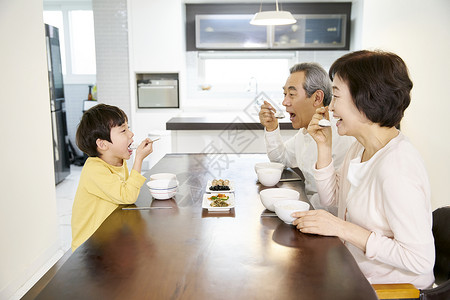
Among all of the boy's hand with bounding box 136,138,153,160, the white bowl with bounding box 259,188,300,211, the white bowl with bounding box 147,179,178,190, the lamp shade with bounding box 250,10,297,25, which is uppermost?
the lamp shade with bounding box 250,10,297,25

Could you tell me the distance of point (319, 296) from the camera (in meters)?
1.00

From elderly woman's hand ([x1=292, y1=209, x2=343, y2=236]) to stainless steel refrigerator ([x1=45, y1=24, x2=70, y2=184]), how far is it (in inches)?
165

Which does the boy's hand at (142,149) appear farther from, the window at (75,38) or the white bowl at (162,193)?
the window at (75,38)

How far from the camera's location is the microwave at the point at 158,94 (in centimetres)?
545

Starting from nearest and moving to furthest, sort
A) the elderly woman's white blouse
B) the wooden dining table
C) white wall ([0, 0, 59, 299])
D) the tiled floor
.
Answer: the wooden dining table, the elderly woman's white blouse, white wall ([0, 0, 59, 299]), the tiled floor

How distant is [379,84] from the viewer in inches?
53.7

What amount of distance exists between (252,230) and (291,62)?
495 centimetres

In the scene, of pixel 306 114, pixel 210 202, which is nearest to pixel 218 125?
pixel 306 114

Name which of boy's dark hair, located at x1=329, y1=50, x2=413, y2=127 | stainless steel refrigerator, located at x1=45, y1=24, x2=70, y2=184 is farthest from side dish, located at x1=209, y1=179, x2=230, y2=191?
stainless steel refrigerator, located at x1=45, y1=24, x2=70, y2=184

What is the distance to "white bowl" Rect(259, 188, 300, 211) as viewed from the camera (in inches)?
62.9

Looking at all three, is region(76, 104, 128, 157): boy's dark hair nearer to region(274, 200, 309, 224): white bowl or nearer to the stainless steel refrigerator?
region(274, 200, 309, 224): white bowl

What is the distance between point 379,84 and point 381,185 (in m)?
0.33

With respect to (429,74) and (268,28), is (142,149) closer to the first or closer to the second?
(429,74)

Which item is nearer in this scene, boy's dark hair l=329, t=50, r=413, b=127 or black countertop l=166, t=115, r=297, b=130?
boy's dark hair l=329, t=50, r=413, b=127
